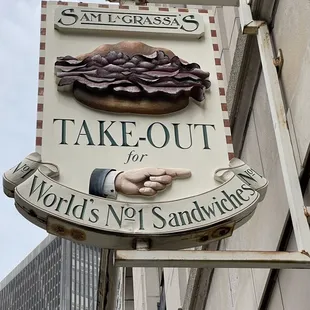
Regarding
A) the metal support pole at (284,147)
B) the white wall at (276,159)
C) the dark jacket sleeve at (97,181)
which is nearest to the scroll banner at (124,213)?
the dark jacket sleeve at (97,181)

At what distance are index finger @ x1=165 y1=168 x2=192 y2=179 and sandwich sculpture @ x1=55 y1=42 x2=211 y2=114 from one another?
2.34 feet

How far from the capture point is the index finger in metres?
5.18

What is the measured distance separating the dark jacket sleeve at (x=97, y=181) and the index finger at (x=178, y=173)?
0.48 meters

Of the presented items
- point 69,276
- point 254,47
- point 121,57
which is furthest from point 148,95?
point 69,276

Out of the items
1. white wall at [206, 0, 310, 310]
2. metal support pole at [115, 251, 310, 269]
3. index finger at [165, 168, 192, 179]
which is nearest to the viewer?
metal support pole at [115, 251, 310, 269]

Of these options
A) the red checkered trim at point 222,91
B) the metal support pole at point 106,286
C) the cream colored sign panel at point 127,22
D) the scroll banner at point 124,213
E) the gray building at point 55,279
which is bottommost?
the metal support pole at point 106,286

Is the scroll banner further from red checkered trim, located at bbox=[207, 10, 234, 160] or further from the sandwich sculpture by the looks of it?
the sandwich sculpture

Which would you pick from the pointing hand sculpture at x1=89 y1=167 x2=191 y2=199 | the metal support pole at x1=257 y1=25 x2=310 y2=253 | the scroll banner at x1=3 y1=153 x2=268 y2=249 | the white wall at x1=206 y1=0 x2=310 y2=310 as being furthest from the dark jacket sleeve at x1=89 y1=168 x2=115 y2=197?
the white wall at x1=206 y1=0 x2=310 y2=310

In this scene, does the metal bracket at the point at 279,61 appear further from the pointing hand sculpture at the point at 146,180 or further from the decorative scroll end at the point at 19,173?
the decorative scroll end at the point at 19,173

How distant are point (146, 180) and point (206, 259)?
2.90 ft

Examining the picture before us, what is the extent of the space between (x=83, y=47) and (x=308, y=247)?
2934 millimetres

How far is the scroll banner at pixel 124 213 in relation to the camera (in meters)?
4.63

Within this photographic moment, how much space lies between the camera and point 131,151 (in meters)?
5.33

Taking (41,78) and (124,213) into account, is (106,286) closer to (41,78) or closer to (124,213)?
(124,213)
